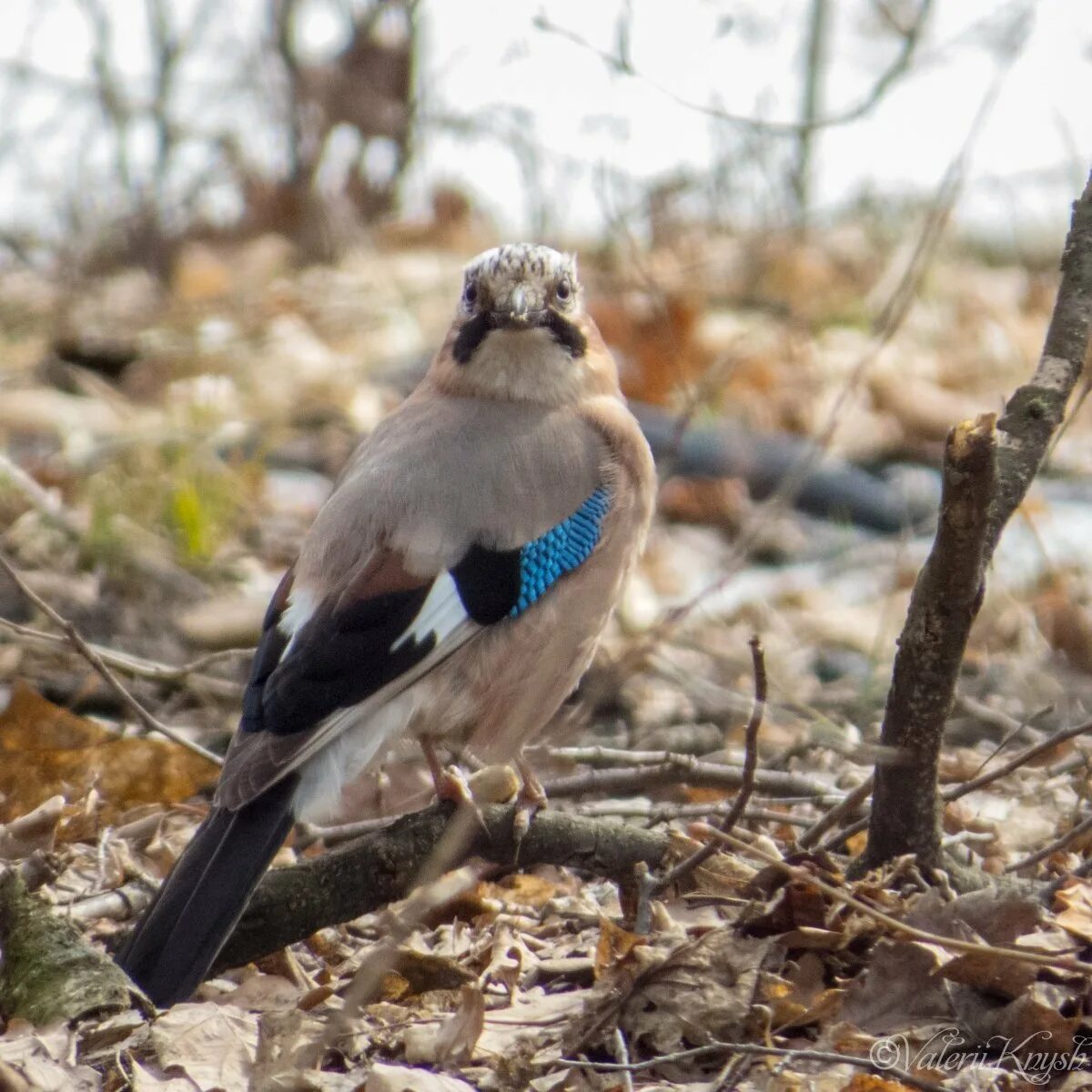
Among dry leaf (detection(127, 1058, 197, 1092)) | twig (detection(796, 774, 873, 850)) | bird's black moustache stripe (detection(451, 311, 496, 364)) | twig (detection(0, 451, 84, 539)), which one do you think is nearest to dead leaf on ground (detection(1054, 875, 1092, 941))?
twig (detection(796, 774, 873, 850))

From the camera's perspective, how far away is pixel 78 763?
12.6 feet

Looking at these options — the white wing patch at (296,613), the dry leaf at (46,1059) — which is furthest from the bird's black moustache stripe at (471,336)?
the dry leaf at (46,1059)

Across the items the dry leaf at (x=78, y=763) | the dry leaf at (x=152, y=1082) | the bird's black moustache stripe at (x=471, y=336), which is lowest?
the dry leaf at (x=78, y=763)

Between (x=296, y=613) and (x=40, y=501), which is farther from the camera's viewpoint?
(x=40, y=501)

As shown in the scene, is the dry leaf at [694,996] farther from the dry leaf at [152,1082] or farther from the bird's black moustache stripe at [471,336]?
the bird's black moustache stripe at [471,336]

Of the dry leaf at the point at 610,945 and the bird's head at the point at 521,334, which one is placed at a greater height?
the bird's head at the point at 521,334

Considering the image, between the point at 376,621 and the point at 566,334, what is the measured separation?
117cm

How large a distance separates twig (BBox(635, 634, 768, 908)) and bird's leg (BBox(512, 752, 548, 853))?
0.25 meters

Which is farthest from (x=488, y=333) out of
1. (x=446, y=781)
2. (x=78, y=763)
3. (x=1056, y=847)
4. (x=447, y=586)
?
(x=1056, y=847)

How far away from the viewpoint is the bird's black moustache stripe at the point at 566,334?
13.8 ft

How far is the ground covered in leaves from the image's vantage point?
2.76 metres

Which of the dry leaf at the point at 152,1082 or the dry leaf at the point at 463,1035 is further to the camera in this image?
the dry leaf at the point at 463,1035

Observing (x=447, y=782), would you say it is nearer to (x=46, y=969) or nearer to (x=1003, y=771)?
(x=46, y=969)

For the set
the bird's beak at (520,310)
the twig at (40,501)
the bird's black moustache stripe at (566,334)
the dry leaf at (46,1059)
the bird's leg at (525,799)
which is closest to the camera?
the dry leaf at (46,1059)
